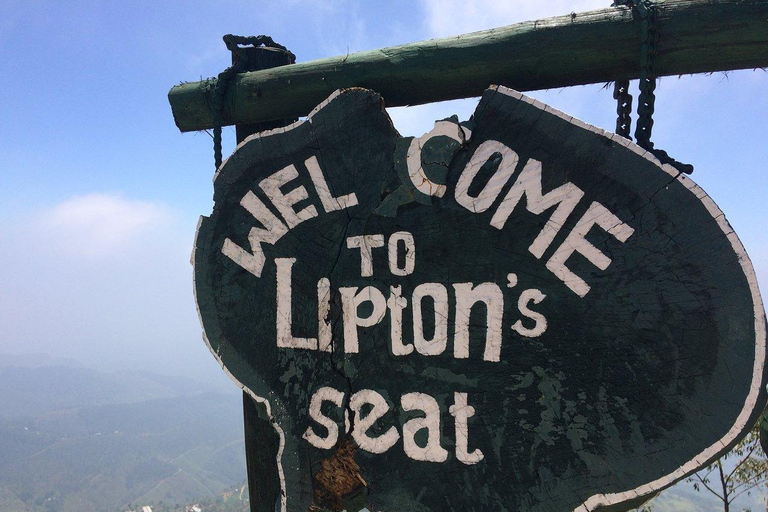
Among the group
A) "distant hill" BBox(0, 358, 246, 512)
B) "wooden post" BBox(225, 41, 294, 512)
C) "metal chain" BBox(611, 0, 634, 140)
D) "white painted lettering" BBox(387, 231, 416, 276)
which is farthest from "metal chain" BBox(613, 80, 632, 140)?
"distant hill" BBox(0, 358, 246, 512)

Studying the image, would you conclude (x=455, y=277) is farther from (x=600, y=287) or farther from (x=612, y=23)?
(x=612, y=23)

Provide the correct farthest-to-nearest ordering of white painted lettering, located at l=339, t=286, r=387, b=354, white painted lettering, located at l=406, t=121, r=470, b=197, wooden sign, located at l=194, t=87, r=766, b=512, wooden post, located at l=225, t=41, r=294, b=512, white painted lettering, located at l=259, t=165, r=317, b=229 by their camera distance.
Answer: wooden post, located at l=225, t=41, r=294, b=512, white painted lettering, located at l=259, t=165, r=317, b=229, white painted lettering, located at l=339, t=286, r=387, b=354, white painted lettering, located at l=406, t=121, r=470, b=197, wooden sign, located at l=194, t=87, r=766, b=512

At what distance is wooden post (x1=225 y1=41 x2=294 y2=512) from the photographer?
6.84ft

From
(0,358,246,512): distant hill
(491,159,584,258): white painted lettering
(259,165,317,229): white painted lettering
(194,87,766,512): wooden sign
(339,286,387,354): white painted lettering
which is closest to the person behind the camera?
(194,87,766,512): wooden sign

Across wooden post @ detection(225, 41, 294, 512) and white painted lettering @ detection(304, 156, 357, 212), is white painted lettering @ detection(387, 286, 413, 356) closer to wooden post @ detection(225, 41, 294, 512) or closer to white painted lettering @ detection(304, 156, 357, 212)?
white painted lettering @ detection(304, 156, 357, 212)

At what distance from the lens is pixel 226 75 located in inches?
83.6

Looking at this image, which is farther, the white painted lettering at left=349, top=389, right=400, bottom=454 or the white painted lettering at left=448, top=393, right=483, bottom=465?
the white painted lettering at left=349, top=389, right=400, bottom=454

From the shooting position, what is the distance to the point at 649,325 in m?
1.35

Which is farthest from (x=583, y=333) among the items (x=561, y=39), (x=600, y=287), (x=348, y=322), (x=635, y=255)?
(x=561, y=39)

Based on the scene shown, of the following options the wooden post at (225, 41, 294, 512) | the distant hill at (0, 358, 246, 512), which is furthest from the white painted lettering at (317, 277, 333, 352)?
the distant hill at (0, 358, 246, 512)

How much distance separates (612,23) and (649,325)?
0.98 meters

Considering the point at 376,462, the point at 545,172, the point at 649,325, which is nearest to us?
the point at 649,325

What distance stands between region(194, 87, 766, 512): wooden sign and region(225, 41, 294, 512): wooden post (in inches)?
15.9

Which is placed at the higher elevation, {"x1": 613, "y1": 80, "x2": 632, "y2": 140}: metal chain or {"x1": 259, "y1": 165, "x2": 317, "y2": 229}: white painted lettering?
{"x1": 613, "y1": 80, "x2": 632, "y2": 140}: metal chain
